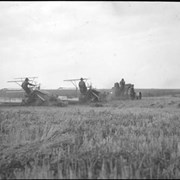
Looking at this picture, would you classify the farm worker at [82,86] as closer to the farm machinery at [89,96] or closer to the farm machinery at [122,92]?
the farm machinery at [89,96]

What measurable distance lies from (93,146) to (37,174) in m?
1.99

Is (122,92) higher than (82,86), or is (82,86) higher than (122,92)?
(82,86)

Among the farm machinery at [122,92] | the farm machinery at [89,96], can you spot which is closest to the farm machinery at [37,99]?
the farm machinery at [89,96]

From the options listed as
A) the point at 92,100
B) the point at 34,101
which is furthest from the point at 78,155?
the point at 92,100

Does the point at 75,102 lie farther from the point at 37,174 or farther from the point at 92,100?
the point at 37,174

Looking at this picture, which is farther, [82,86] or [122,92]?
[122,92]

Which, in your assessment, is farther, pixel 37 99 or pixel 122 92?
pixel 122 92

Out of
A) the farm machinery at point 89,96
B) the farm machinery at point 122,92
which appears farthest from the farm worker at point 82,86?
the farm machinery at point 122,92

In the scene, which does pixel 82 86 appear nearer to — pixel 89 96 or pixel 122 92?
pixel 89 96

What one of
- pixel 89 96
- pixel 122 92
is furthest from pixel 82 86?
pixel 122 92

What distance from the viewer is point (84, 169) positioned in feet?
A: 14.9

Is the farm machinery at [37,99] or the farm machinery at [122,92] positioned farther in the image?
the farm machinery at [122,92]

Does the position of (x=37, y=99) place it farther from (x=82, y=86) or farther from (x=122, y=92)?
(x=122, y=92)

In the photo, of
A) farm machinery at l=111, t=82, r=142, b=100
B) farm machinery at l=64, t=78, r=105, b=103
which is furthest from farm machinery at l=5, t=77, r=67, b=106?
farm machinery at l=111, t=82, r=142, b=100
